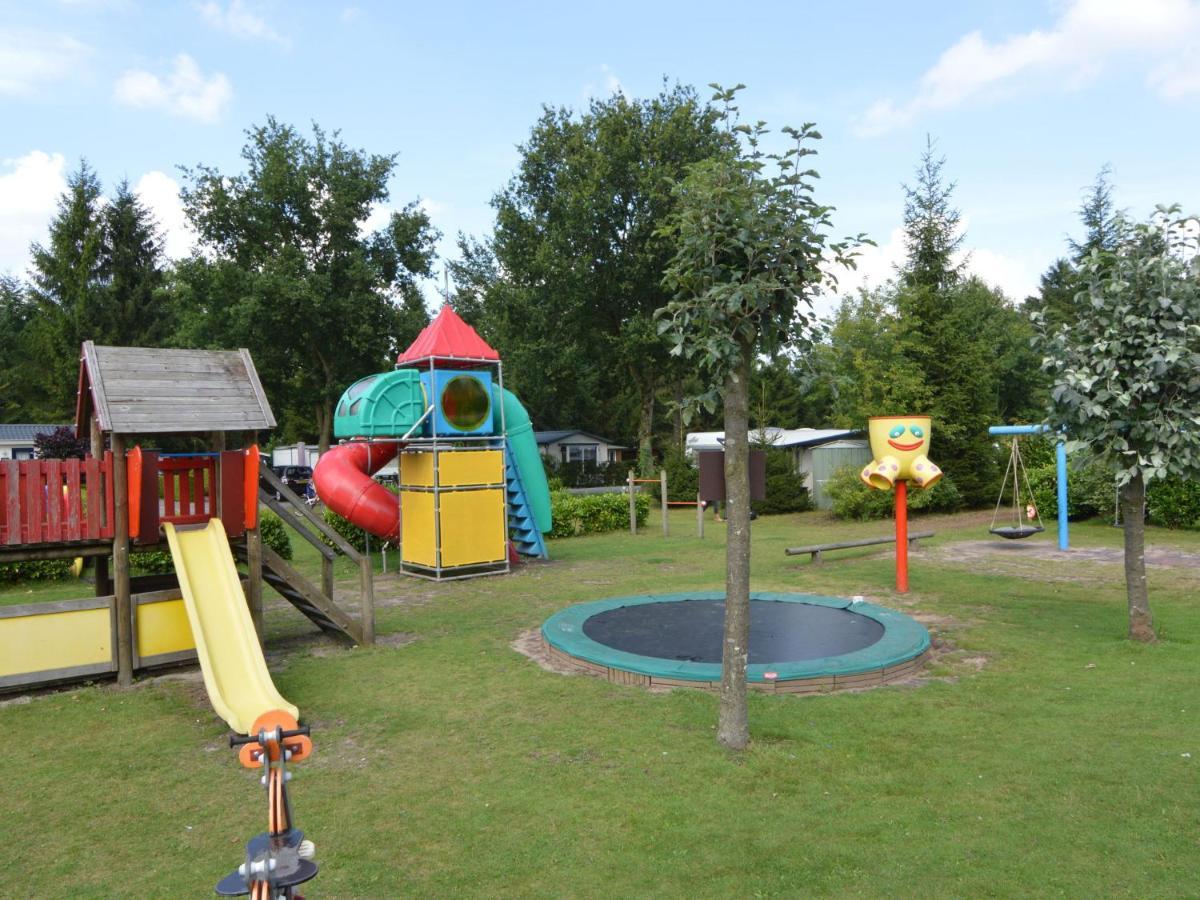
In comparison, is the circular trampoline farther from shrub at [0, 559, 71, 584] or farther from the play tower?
shrub at [0, 559, 71, 584]

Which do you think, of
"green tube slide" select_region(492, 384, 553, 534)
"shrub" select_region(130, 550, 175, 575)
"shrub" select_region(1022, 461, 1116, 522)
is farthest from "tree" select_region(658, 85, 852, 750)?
"shrub" select_region(1022, 461, 1116, 522)

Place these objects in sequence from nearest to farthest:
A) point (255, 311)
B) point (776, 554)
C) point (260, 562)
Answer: point (260, 562) → point (776, 554) → point (255, 311)

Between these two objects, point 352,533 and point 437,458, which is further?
point 352,533

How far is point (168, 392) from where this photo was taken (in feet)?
28.3

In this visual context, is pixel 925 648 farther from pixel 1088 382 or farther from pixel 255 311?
pixel 255 311

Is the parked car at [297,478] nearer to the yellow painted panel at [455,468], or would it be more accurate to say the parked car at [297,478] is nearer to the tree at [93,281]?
the tree at [93,281]

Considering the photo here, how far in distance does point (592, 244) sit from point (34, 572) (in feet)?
82.9

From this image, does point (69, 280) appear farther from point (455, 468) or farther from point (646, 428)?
point (455, 468)

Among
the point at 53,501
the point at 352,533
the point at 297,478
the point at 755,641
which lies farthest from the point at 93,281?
the point at 755,641

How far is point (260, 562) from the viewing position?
889 centimetres

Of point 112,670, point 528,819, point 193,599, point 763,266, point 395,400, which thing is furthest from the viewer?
point 395,400

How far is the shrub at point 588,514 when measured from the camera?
67.7 feet

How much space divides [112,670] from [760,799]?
21.4ft

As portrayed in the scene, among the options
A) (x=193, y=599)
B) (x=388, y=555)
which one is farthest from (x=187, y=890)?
(x=388, y=555)
